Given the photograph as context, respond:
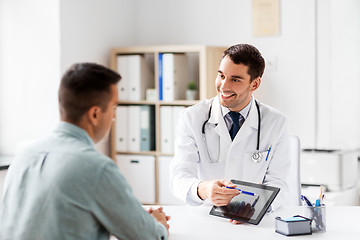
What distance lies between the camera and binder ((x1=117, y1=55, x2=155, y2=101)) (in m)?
4.29

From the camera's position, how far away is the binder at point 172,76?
13.7 ft

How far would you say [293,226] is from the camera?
1.85 meters

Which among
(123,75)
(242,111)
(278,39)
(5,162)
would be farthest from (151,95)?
(242,111)

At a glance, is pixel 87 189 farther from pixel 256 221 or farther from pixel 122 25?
pixel 122 25

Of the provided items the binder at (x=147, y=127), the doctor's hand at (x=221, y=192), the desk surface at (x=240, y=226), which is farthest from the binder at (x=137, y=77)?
the doctor's hand at (x=221, y=192)

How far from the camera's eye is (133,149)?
4.35m

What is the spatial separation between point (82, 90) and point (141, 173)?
290 cm

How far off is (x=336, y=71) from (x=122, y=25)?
1.75 meters

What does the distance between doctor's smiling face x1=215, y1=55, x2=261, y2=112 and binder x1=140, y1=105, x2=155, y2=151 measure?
1.82 m

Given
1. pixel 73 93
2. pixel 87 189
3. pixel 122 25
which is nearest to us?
pixel 87 189

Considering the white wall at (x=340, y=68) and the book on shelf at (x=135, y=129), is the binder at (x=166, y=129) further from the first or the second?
the white wall at (x=340, y=68)

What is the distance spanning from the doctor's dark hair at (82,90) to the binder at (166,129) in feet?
8.79

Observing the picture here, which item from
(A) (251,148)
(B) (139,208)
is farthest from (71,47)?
(B) (139,208)

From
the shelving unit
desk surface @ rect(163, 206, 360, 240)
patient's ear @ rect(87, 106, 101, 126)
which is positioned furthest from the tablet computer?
the shelving unit
